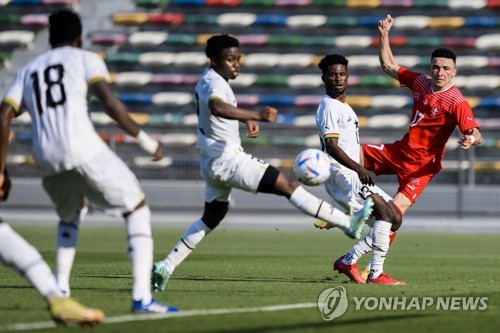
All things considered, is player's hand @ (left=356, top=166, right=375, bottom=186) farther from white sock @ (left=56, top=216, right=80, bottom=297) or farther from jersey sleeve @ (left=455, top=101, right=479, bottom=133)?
white sock @ (left=56, top=216, right=80, bottom=297)

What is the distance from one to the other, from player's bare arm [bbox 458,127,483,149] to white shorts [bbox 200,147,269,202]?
2538 mm

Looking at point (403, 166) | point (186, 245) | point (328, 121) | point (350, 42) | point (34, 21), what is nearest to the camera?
point (186, 245)

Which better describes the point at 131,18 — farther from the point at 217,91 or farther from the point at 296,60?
the point at 217,91

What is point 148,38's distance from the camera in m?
29.3

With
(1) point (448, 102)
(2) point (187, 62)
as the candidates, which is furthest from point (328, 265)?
(2) point (187, 62)

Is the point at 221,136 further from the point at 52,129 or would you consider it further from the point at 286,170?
the point at 286,170

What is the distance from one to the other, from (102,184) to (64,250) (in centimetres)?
109

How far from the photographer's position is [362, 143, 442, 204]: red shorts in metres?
11.1

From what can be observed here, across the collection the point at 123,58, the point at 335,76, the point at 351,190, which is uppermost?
the point at 335,76

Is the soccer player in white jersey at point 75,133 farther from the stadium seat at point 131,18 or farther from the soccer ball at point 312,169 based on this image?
the stadium seat at point 131,18

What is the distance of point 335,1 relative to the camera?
29.0 meters

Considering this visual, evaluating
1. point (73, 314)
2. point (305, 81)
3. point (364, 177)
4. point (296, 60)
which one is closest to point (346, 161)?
point (364, 177)

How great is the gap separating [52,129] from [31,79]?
0.42m

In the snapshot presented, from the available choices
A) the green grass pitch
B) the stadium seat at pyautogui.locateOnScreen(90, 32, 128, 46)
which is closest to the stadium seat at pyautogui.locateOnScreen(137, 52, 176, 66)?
the stadium seat at pyautogui.locateOnScreen(90, 32, 128, 46)
